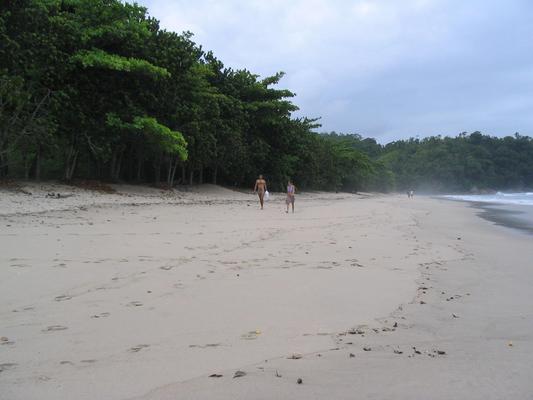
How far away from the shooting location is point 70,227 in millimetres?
9859

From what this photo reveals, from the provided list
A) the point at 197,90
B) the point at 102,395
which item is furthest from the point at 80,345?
the point at 197,90

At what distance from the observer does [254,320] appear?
4.09 metres

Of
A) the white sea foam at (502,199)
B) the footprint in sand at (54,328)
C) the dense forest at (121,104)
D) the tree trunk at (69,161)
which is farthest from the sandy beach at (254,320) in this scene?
the white sea foam at (502,199)

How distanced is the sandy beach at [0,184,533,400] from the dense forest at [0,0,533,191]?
10.8m

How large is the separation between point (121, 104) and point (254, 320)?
18.4 meters

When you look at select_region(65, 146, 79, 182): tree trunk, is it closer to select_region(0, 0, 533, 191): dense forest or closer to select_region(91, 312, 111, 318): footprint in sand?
select_region(0, 0, 533, 191): dense forest

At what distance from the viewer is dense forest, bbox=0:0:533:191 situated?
17.2 meters

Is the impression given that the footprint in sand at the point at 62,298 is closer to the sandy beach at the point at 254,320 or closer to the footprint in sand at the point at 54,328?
the sandy beach at the point at 254,320

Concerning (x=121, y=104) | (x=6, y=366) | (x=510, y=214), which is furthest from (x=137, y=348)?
(x=510, y=214)

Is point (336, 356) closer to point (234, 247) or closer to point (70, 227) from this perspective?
point (234, 247)

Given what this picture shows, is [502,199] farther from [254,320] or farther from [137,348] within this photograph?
[137,348]

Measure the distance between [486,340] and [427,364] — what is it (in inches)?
35.9

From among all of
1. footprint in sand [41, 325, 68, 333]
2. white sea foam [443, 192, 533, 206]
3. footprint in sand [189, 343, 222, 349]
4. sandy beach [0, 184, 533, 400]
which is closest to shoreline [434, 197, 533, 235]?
sandy beach [0, 184, 533, 400]

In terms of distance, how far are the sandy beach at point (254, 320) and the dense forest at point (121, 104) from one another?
35.5 feet
